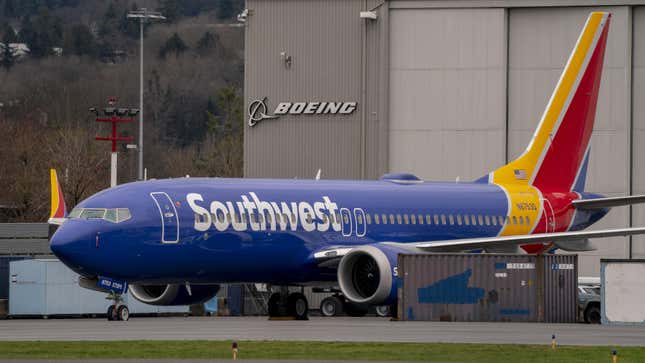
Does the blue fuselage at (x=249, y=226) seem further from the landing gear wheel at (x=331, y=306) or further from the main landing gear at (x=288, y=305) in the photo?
the landing gear wheel at (x=331, y=306)

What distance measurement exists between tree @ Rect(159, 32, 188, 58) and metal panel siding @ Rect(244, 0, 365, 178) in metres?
100

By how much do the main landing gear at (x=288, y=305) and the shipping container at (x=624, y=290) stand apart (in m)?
10.2

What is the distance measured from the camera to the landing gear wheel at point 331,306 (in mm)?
58125

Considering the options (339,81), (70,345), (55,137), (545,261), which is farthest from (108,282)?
(55,137)

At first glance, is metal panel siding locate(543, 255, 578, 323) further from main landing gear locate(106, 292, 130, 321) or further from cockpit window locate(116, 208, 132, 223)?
main landing gear locate(106, 292, 130, 321)

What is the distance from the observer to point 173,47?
166 meters

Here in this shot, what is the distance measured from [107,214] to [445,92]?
2822 centimetres

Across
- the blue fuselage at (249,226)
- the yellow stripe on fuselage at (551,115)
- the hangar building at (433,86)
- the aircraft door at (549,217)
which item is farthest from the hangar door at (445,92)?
the blue fuselage at (249,226)

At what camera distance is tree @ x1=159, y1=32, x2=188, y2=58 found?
546 ft

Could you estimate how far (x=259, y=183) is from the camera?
4541 centimetres

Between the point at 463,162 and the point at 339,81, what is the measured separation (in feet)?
22.0

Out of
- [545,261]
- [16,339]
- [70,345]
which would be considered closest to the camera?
[70,345]

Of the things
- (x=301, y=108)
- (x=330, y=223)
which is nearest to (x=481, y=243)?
(x=330, y=223)

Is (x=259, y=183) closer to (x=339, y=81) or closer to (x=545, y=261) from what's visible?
(x=545, y=261)
